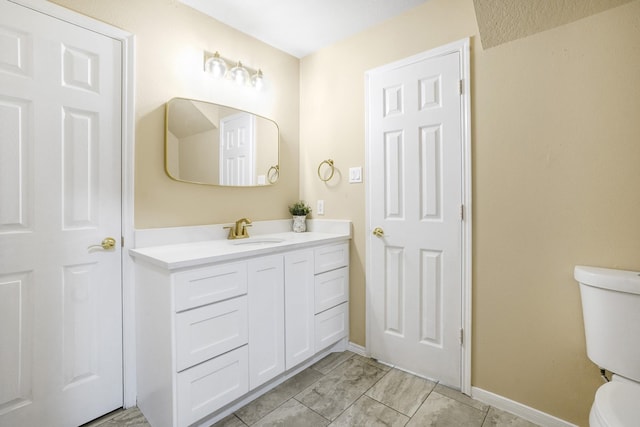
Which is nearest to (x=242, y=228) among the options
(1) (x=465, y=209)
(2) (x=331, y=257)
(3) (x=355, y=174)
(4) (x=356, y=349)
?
(2) (x=331, y=257)

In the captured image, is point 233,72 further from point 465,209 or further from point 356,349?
point 356,349

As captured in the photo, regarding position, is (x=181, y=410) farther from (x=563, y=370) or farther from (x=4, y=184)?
(x=563, y=370)

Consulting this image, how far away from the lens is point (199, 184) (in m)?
1.94

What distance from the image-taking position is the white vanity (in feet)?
4.34

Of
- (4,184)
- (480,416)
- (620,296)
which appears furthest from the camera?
(480,416)

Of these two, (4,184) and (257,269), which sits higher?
(4,184)

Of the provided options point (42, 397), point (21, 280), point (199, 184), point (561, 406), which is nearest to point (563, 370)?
point (561, 406)

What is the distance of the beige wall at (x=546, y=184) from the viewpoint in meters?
1.29

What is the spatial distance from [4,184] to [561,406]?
283 centimetres

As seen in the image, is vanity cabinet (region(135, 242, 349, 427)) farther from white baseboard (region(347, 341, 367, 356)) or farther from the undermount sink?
white baseboard (region(347, 341, 367, 356))

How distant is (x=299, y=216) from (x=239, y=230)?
0.56 m

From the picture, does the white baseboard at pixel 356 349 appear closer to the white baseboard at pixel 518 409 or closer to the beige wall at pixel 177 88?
the white baseboard at pixel 518 409

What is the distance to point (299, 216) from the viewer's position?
95.7 inches

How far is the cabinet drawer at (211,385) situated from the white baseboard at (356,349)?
94cm
